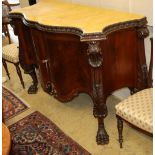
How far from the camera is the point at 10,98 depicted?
11.2ft

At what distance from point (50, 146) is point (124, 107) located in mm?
858

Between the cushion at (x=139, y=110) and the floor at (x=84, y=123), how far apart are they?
427 millimetres

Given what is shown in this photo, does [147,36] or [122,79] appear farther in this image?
[122,79]

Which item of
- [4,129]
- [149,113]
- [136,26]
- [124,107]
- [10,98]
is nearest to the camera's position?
[4,129]

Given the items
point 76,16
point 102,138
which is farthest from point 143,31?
point 102,138

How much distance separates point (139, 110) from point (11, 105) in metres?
1.82

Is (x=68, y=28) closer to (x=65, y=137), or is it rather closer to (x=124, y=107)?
(x=124, y=107)

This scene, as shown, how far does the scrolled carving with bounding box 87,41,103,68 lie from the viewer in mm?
2018

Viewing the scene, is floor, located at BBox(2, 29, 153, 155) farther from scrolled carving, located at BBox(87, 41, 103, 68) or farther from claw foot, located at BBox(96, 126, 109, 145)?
scrolled carving, located at BBox(87, 41, 103, 68)

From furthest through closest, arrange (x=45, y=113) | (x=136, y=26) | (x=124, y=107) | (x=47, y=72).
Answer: (x=45, y=113)
(x=47, y=72)
(x=136, y=26)
(x=124, y=107)

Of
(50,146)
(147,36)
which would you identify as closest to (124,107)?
(147,36)

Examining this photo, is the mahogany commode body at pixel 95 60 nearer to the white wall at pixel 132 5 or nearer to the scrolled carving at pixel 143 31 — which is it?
the scrolled carving at pixel 143 31

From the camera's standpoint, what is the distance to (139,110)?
197 centimetres

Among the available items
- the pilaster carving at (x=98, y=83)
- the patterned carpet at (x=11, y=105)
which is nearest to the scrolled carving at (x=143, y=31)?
the pilaster carving at (x=98, y=83)
